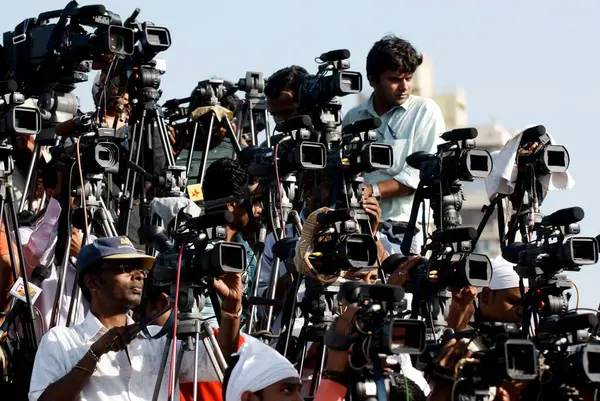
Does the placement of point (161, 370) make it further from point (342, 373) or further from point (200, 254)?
point (342, 373)

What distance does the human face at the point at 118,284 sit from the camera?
798 cm

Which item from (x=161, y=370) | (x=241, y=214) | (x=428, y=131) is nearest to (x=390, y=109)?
(x=428, y=131)

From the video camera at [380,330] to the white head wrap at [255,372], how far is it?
2.14 feet

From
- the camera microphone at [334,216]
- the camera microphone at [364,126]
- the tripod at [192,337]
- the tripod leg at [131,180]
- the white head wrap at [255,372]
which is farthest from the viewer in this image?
the tripod leg at [131,180]

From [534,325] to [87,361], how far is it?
103 inches

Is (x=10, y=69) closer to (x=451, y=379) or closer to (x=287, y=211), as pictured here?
(x=287, y=211)

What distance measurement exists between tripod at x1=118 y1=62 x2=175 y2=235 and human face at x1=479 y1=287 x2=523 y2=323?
2.17m

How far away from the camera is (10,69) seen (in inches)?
376

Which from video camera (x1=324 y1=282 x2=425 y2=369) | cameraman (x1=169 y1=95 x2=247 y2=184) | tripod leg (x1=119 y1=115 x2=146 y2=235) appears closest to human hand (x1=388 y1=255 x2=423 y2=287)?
video camera (x1=324 y1=282 x2=425 y2=369)

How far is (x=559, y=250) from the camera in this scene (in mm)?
8258

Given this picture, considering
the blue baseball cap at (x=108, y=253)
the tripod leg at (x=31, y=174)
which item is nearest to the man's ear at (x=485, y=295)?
the blue baseball cap at (x=108, y=253)

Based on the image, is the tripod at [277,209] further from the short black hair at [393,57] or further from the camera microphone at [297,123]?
the short black hair at [393,57]

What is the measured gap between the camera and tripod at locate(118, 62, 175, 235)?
9.96 m

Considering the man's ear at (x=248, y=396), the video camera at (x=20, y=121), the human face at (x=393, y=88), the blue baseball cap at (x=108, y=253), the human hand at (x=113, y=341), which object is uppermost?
the human face at (x=393, y=88)
